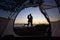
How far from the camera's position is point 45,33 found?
0.78 m

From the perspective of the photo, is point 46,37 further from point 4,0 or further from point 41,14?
point 4,0

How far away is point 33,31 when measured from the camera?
78cm

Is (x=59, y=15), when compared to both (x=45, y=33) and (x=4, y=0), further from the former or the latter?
(x=4, y=0)

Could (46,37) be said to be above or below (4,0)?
below

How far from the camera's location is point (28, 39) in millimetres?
765

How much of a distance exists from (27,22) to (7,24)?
9 cm

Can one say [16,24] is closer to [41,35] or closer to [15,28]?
[15,28]

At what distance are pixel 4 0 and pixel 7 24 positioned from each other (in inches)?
5.2

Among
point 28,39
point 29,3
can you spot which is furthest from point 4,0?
point 28,39

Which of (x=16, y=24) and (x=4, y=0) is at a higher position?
(x=4, y=0)

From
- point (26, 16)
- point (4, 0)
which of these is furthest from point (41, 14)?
point (4, 0)

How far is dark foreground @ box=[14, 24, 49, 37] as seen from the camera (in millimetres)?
775

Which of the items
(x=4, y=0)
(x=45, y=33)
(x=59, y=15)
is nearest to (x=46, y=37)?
(x=45, y=33)

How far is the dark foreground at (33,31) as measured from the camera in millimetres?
775
